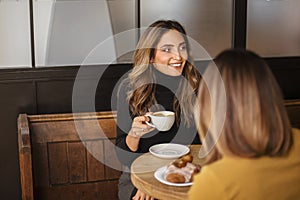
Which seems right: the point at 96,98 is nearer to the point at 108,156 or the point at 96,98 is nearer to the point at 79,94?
the point at 79,94

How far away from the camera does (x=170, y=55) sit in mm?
2250

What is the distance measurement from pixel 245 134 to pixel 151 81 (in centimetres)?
113

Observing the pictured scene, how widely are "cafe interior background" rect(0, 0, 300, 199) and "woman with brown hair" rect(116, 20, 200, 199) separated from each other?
1.52 feet

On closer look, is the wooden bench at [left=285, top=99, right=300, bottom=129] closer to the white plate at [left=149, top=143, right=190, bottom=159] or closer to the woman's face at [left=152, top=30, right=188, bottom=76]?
the woman's face at [left=152, top=30, right=188, bottom=76]

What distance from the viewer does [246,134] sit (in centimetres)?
122

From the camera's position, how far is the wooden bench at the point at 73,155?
8.52 feet

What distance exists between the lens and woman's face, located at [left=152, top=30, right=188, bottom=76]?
225 centimetres

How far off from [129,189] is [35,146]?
634mm

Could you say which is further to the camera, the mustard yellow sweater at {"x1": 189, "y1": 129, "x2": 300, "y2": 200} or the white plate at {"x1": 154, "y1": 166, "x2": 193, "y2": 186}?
the white plate at {"x1": 154, "y1": 166, "x2": 193, "y2": 186}

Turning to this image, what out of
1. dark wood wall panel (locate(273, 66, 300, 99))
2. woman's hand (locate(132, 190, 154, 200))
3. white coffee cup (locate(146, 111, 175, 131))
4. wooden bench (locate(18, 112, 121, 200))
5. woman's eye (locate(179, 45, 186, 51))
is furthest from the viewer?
dark wood wall panel (locate(273, 66, 300, 99))

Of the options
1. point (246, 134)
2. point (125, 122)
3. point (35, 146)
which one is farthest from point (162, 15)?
point (246, 134)

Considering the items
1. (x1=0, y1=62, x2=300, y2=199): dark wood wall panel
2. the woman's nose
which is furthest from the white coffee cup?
(x1=0, y1=62, x2=300, y2=199): dark wood wall panel

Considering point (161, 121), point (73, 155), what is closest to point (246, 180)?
point (161, 121)

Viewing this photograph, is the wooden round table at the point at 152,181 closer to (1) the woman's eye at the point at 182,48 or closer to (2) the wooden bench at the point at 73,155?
(1) the woman's eye at the point at 182,48
